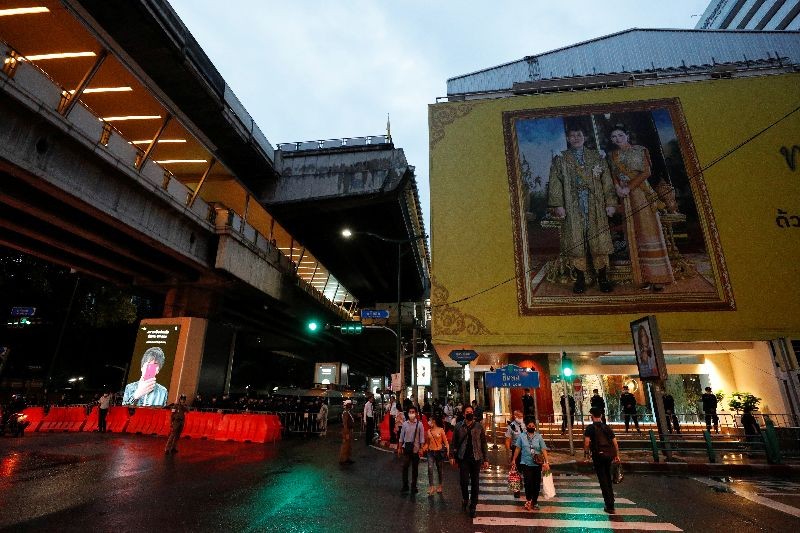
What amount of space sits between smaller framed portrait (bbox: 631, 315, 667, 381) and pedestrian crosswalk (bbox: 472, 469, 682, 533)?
208 inches

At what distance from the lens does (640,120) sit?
2158 cm

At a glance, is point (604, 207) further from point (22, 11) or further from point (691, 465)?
point (22, 11)

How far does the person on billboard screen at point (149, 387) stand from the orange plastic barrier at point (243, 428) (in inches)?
176

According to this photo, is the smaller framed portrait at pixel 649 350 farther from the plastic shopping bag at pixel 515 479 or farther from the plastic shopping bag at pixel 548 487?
the plastic shopping bag at pixel 515 479

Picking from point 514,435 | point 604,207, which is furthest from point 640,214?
Answer: point 514,435

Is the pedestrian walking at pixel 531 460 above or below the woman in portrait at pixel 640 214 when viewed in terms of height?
below

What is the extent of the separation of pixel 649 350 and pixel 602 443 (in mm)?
7225

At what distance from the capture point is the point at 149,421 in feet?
58.2

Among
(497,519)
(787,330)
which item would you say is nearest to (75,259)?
(497,519)

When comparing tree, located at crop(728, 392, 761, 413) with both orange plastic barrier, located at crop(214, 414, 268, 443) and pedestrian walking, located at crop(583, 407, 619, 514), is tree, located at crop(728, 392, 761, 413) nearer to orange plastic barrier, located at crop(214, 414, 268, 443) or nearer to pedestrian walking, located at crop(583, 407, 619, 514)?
pedestrian walking, located at crop(583, 407, 619, 514)

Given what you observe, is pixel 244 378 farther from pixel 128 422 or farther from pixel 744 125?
pixel 744 125

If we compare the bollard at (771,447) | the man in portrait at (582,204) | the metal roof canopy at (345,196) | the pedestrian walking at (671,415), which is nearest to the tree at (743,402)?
the pedestrian walking at (671,415)

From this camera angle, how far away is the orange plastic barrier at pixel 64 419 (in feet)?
59.1

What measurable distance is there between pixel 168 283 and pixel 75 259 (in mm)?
4120
